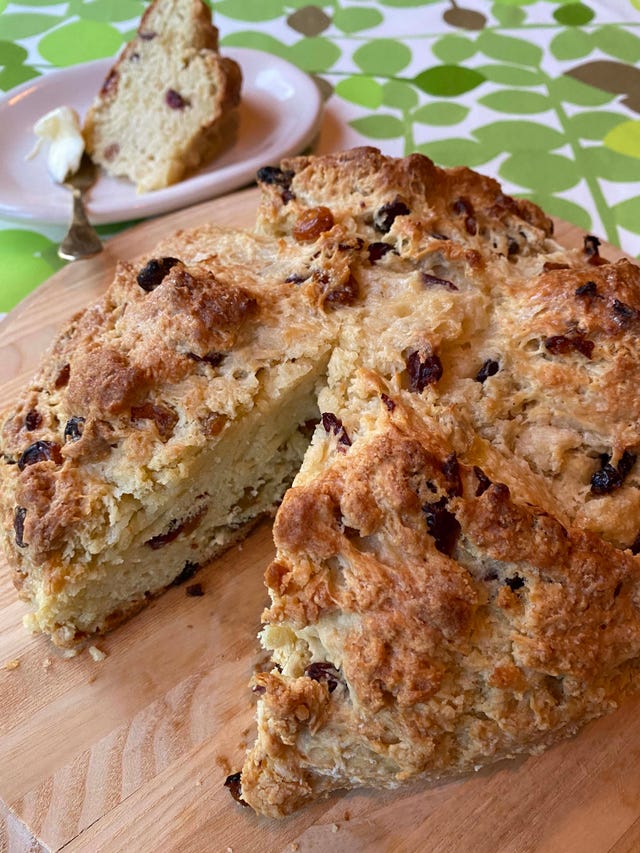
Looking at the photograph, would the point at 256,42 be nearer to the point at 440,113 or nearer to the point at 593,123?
the point at 440,113

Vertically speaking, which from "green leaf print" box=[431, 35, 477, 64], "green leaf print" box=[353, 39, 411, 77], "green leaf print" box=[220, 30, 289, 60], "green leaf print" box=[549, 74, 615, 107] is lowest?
"green leaf print" box=[549, 74, 615, 107]

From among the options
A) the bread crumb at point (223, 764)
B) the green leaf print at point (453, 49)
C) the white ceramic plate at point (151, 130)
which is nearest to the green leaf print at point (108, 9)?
the white ceramic plate at point (151, 130)

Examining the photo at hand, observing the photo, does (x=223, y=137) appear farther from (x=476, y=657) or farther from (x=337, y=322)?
(x=476, y=657)

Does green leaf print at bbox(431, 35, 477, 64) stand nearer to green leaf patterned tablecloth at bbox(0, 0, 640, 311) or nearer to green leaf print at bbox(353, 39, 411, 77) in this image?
green leaf patterned tablecloth at bbox(0, 0, 640, 311)

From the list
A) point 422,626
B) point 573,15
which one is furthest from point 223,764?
point 573,15

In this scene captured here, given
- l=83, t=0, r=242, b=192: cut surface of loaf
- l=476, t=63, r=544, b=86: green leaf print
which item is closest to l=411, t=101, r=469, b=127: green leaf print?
l=476, t=63, r=544, b=86: green leaf print
